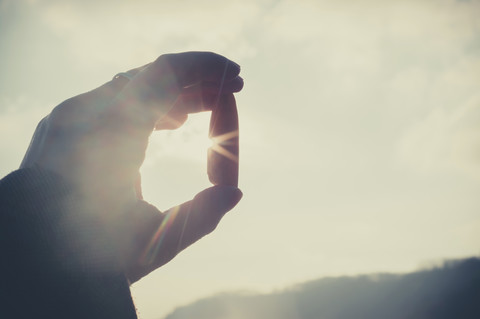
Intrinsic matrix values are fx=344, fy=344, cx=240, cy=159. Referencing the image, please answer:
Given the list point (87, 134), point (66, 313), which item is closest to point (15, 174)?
point (87, 134)

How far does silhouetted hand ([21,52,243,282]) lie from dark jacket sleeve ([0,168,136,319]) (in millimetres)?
83

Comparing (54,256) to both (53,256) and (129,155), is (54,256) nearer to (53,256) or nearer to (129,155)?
(53,256)

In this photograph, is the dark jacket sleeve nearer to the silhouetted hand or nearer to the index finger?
the silhouetted hand

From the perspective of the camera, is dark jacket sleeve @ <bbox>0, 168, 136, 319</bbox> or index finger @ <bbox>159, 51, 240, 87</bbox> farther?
index finger @ <bbox>159, 51, 240, 87</bbox>

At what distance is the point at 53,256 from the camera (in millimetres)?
1015

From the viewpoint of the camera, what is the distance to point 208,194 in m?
1.41

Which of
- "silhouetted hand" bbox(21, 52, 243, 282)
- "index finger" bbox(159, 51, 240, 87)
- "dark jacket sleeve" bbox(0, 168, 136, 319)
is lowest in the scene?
"dark jacket sleeve" bbox(0, 168, 136, 319)

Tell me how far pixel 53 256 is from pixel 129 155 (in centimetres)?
42

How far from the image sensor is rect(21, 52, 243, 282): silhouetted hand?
1.24 m

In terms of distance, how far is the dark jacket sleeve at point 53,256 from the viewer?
3.13ft

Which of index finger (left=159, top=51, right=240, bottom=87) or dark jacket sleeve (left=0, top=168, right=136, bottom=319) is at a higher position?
index finger (left=159, top=51, right=240, bottom=87)

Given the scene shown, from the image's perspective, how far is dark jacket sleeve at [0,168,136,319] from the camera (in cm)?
95

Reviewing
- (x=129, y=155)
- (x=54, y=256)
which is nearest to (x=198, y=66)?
(x=129, y=155)

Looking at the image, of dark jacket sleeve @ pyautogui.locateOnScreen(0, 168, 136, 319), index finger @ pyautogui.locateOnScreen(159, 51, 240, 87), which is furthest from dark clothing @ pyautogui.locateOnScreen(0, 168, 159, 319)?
index finger @ pyautogui.locateOnScreen(159, 51, 240, 87)
